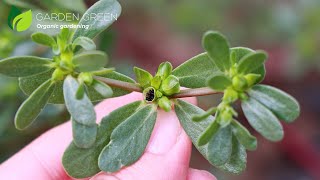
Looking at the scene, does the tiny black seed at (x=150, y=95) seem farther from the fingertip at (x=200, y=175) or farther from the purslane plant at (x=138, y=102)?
the fingertip at (x=200, y=175)

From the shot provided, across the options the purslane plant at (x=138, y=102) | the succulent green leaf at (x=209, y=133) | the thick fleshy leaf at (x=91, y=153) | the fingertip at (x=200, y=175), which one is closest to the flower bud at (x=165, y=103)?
the purslane plant at (x=138, y=102)

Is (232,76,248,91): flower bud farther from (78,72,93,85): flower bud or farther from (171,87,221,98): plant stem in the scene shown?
(78,72,93,85): flower bud

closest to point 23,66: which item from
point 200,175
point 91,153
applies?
point 91,153

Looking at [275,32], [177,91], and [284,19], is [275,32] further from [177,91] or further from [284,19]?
[177,91]

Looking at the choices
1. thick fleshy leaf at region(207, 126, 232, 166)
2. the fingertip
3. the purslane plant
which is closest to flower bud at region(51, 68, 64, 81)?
the purslane plant

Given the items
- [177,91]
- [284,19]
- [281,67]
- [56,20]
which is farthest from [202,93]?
[281,67]
